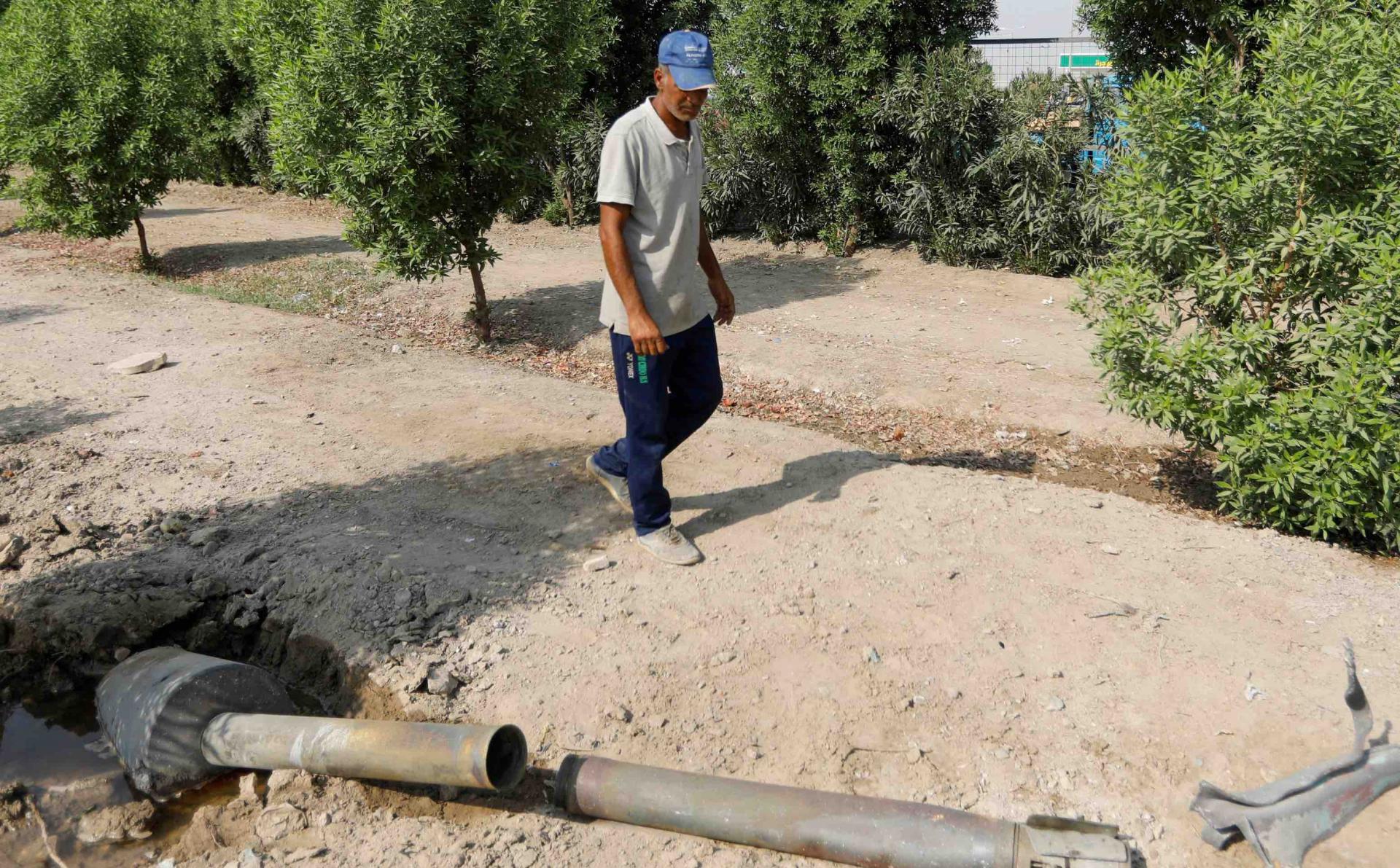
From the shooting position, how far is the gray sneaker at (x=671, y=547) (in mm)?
4148

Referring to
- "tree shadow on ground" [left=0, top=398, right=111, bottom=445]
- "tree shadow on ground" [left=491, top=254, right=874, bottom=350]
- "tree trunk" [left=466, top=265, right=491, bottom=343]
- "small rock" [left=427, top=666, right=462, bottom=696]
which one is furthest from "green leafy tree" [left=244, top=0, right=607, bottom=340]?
"small rock" [left=427, top=666, right=462, bottom=696]

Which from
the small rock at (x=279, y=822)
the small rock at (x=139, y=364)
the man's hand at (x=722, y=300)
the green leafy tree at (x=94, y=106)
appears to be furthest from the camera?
the green leafy tree at (x=94, y=106)

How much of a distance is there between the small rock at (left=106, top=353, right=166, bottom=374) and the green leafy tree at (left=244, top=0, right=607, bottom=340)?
5.65 ft

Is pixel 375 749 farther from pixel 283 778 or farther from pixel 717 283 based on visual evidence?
pixel 717 283

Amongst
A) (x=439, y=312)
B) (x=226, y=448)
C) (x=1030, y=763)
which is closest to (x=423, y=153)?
(x=439, y=312)

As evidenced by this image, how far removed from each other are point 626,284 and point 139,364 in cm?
508

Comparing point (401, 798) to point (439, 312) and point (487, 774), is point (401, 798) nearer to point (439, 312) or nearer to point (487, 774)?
point (487, 774)

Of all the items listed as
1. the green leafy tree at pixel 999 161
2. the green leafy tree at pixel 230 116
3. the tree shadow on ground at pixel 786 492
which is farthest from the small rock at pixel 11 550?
the green leafy tree at pixel 230 116

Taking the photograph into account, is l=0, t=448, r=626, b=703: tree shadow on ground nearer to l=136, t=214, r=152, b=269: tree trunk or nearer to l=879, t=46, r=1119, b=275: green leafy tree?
l=879, t=46, r=1119, b=275: green leafy tree

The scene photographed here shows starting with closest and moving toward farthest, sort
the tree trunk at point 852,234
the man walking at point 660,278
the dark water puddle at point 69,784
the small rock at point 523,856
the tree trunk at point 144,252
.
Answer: the small rock at point 523,856
the dark water puddle at point 69,784
the man walking at point 660,278
the tree trunk at point 852,234
the tree trunk at point 144,252

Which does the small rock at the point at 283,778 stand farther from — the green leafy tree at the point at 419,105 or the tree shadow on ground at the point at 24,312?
the tree shadow on ground at the point at 24,312

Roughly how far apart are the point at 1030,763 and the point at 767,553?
1435mm

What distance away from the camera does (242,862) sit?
2902mm

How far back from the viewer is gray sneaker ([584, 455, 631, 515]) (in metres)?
4.54
